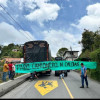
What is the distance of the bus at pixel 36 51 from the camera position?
1558 centimetres

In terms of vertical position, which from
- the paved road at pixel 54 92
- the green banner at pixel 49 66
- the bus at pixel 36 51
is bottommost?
the paved road at pixel 54 92

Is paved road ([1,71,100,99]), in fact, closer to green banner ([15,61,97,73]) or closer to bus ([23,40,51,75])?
green banner ([15,61,97,73])

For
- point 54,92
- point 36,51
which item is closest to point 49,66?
point 36,51

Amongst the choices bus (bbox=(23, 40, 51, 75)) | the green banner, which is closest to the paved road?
the green banner

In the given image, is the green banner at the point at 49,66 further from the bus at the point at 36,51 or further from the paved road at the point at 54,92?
the paved road at the point at 54,92

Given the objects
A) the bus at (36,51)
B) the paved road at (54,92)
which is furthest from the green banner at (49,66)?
the paved road at (54,92)

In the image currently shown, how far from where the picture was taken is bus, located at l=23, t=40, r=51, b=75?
15578 mm

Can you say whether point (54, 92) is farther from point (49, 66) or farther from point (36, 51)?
point (36, 51)

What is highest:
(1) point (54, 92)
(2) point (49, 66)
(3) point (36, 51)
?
(3) point (36, 51)

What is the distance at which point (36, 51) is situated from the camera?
15.6 metres

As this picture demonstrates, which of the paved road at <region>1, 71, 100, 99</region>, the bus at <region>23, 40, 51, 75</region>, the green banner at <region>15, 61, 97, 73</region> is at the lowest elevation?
the paved road at <region>1, 71, 100, 99</region>

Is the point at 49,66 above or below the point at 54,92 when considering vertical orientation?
above

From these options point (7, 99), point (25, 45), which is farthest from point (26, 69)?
point (7, 99)

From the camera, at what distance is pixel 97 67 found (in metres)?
14.5
